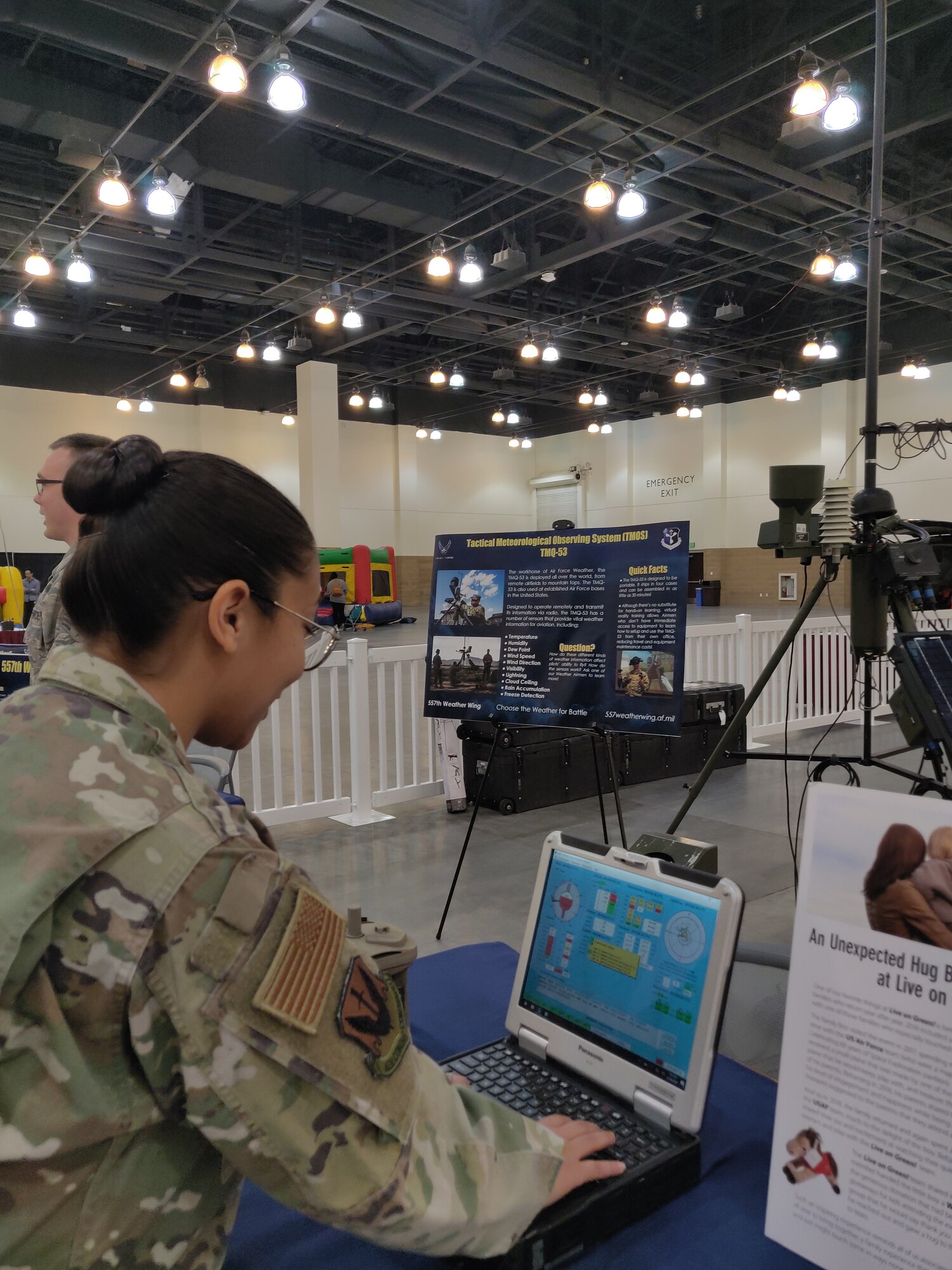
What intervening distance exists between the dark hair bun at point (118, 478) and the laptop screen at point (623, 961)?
75cm

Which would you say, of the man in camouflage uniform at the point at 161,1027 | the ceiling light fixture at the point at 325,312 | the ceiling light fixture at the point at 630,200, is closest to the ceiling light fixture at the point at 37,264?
the ceiling light fixture at the point at 325,312

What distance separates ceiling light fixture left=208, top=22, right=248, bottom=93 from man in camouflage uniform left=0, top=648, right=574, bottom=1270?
630 centimetres

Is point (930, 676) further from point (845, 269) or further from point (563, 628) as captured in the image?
point (845, 269)

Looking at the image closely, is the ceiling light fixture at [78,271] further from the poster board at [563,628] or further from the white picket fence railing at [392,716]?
the poster board at [563,628]

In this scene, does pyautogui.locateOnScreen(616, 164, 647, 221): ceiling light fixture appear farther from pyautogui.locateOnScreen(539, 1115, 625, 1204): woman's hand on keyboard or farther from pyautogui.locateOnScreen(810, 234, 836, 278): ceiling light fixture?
pyautogui.locateOnScreen(539, 1115, 625, 1204): woman's hand on keyboard

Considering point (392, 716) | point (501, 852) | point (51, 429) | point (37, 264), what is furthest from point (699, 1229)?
point (51, 429)

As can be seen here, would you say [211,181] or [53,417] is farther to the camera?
[53,417]

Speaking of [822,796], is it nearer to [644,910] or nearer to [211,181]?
[644,910]

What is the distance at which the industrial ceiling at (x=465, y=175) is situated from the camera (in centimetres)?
634

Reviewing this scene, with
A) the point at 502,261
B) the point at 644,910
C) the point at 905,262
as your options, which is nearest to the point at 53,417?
the point at 502,261

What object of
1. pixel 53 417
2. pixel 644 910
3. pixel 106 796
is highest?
pixel 53 417

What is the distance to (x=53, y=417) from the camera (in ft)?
52.6

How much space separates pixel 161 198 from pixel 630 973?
8.30 meters

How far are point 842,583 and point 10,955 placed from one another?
18447 millimetres
